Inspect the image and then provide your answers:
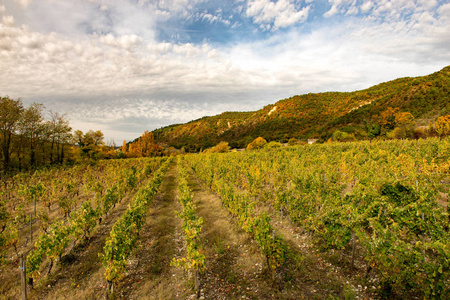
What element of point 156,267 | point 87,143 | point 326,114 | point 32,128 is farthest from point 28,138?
point 326,114

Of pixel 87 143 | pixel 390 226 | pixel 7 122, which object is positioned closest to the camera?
pixel 390 226

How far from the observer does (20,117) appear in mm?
27141

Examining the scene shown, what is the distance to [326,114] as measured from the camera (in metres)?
88.2

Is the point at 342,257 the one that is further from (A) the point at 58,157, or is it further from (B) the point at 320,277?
(A) the point at 58,157

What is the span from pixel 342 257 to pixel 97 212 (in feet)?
30.2

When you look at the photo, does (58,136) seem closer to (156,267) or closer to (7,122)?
(7,122)

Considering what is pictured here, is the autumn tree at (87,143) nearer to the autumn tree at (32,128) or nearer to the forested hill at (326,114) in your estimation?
the autumn tree at (32,128)

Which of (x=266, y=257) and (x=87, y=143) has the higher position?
(x=87, y=143)

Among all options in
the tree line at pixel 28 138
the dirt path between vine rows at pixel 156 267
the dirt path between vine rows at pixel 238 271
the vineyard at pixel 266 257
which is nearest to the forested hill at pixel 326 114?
the vineyard at pixel 266 257

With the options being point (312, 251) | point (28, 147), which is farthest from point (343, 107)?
point (28, 147)

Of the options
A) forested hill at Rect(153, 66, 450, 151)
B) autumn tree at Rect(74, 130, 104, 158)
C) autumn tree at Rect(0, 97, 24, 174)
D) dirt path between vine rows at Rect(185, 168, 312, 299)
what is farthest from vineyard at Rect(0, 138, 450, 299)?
forested hill at Rect(153, 66, 450, 151)

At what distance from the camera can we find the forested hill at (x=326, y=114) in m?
52.6

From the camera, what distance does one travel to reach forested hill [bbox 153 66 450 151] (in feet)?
172

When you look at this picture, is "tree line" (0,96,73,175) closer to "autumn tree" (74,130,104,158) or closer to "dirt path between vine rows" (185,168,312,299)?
"autumn tree" (74,130,104,158)
